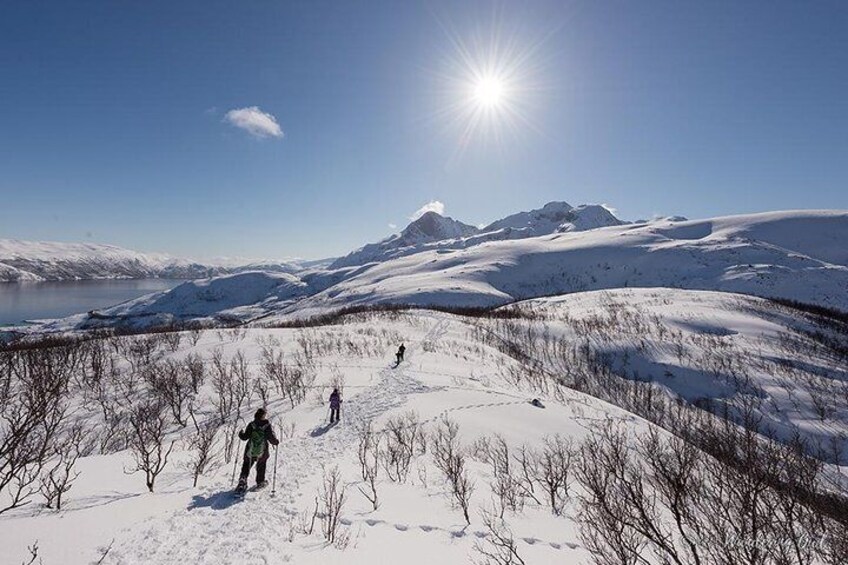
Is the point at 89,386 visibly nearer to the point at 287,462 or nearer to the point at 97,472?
the point at 97,472

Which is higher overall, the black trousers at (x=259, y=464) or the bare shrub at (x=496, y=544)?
the black trousers at (x=259, y=464)

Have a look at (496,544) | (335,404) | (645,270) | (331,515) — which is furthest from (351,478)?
(645,270)

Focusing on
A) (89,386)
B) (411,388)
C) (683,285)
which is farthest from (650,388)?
(683,285)

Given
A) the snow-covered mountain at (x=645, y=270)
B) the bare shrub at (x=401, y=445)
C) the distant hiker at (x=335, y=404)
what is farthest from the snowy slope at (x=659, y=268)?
the bare shrub at (x=401, y=445)

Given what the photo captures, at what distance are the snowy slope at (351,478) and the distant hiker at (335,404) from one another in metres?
0.50

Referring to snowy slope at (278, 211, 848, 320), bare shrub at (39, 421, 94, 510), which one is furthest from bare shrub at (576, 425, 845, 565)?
snowy slope at (278, 211, 848, 320)

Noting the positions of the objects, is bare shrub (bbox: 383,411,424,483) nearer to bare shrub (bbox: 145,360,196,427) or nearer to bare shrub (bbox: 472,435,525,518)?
bare shrub (bbox: 472,435,525,518)

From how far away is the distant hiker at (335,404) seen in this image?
17.3m

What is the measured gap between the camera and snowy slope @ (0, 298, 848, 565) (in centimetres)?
711

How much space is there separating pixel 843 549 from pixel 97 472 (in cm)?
1606

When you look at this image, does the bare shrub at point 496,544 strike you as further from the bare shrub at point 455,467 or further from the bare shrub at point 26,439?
the bare shrub at point 26,439

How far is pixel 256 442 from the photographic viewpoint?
10.1 meters

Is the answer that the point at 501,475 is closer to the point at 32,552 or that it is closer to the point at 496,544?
the point at 496,544

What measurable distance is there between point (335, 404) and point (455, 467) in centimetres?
718
